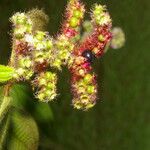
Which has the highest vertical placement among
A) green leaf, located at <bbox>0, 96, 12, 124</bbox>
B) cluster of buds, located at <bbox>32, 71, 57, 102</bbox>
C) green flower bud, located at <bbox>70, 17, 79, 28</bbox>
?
green flower bud, located at <bbox>70, 17, 79, 28</bbox>

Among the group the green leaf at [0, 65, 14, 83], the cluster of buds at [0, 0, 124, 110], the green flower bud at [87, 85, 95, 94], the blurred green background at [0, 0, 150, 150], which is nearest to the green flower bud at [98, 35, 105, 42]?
the cluster of buds at [0, 0, 124, 110]

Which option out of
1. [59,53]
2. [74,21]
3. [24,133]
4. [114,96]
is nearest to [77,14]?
[74,21]

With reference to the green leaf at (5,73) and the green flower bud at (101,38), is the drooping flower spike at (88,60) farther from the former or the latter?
the green leaf at (5,73)

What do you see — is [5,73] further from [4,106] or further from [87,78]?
[87,78]

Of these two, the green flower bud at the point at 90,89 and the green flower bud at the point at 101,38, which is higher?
the green flower bud at the point at 101,38

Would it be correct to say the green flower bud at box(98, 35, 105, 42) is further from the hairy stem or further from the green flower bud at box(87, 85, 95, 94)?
the hairy stem

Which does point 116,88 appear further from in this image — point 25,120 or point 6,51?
point 25,120

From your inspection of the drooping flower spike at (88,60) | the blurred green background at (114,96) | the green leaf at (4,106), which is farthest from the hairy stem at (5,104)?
the blurred green background at (114,96)
